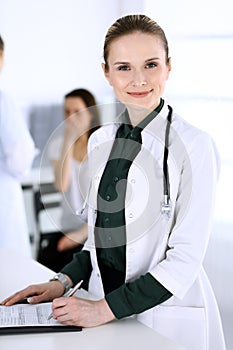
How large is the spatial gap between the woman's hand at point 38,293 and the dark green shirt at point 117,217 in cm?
12

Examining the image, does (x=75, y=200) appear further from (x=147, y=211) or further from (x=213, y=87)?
(x=213, y=87)

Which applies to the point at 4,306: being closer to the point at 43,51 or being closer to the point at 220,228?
the point at 220,228

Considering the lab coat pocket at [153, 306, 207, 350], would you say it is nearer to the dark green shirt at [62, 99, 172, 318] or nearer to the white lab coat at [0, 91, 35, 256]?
the dark green shirt at [62, 99, 172, 318]

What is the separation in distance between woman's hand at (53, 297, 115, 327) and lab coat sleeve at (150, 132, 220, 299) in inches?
5.4

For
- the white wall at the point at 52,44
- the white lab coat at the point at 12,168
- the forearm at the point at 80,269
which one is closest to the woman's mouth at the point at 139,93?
the forearm at the point at 80,269

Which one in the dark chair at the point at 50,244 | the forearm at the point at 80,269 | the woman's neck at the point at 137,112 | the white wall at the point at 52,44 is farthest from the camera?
the white wall at the point at 52,44

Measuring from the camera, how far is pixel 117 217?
1.67m

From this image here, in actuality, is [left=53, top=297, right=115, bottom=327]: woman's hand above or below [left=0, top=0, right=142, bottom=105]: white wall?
below

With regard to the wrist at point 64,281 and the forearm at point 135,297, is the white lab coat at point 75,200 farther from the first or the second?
the forearm at point 135,297

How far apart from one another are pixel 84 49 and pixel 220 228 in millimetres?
1933

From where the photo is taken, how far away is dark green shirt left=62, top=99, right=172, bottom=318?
159 cm

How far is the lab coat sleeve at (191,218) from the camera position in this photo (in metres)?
1.56

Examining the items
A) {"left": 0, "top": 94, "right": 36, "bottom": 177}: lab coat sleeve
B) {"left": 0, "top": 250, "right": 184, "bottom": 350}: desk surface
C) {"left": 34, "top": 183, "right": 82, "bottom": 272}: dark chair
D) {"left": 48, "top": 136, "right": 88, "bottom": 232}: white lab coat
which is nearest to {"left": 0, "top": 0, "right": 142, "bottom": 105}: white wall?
{"left": 34, "top": 183, "right": 82, "bottom": 272}: dark chair

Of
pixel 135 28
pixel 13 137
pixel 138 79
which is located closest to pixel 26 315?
pixel 138 79
